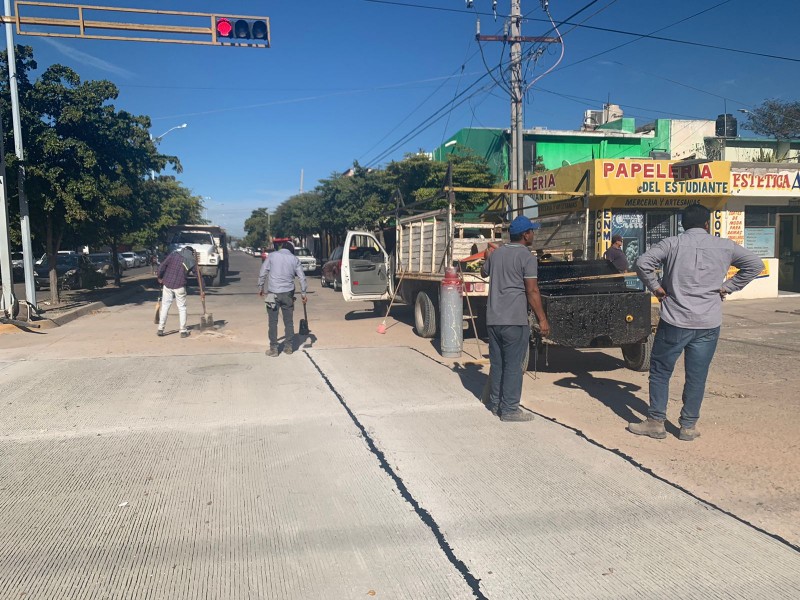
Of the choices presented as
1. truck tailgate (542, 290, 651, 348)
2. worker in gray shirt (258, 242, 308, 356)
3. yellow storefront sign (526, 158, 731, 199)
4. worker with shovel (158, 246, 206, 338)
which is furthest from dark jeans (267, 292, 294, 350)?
yellow storefront sign (526, 158, 731, 199)

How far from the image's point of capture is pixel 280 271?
9.47 meters

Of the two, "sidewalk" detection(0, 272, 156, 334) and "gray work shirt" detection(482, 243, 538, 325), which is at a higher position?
"gray work shirt" detection(482, 243, 538, 325)

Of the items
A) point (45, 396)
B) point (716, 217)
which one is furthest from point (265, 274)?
point (716, 217)

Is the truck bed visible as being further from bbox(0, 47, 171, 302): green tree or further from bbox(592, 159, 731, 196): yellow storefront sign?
bbox(0, 47, 171, 302): green tree

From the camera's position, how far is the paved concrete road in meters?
3.18

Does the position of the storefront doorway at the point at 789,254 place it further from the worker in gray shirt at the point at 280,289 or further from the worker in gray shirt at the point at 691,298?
the worker in gray shirt at the point at 691,298

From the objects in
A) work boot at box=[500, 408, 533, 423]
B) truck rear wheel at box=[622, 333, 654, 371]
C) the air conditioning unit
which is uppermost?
the air conditioning unit

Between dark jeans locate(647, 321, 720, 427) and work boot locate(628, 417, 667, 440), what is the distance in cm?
5

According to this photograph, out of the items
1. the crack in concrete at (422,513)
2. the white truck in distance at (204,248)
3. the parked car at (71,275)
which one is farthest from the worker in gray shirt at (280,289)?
the white truck in distance at (204,248)

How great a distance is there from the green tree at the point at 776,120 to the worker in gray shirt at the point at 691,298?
3325cm

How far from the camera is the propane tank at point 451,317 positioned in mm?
9125

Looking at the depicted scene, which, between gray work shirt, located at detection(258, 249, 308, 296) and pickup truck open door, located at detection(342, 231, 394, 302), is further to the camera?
pickup truck open door, located at detection(342, 231, 394, 302)

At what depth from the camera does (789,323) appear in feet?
42.3

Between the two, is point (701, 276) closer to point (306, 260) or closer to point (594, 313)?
point (594, 313)
